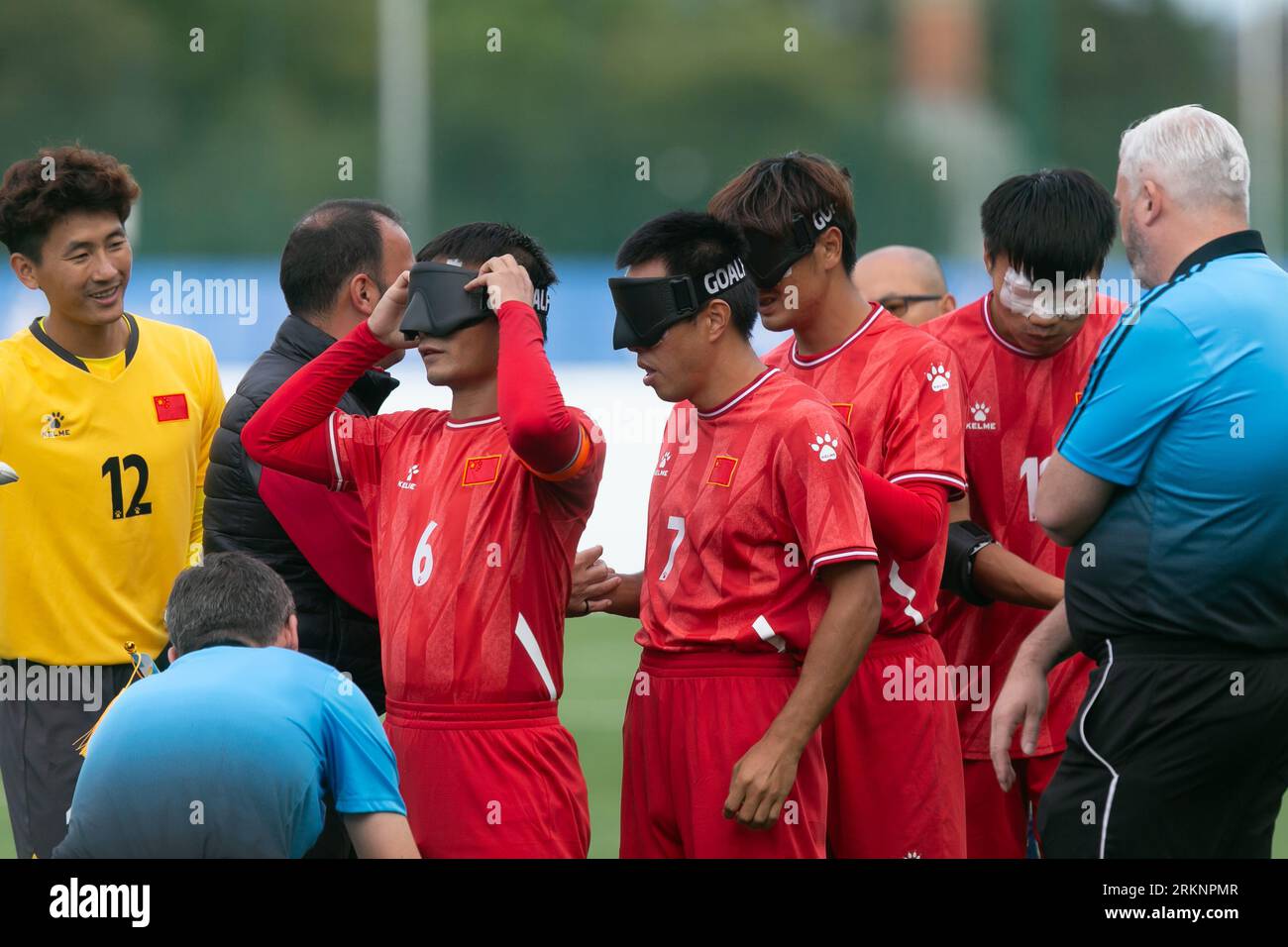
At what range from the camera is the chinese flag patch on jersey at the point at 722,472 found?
3416mm

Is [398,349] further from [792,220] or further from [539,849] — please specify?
[539,849]

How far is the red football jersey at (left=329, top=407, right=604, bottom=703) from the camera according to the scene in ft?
11.0

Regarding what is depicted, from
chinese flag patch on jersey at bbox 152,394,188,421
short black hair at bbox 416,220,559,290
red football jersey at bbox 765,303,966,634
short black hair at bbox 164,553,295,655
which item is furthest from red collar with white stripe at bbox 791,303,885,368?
chinese flag patch on jersey at bbox 152,394,188,421

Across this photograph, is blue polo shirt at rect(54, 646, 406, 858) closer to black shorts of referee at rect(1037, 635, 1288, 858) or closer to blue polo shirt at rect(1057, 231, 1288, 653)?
black shorts of referee at rect(1037, 635, 1288, 858)

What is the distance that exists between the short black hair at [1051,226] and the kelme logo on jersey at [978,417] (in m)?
0.36

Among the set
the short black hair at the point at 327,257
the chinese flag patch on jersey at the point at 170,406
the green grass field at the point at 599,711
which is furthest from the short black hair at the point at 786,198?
the green grass field at the point at 599,711

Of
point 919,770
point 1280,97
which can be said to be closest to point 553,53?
point 1280,97

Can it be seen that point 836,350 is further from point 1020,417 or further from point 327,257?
point 327,257

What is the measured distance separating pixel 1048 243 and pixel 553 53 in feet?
33.5

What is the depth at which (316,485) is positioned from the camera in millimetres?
3932

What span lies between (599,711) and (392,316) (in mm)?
4553

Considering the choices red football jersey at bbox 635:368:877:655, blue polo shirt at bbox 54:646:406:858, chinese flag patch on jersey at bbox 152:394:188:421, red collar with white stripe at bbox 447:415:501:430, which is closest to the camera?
blue polo shirt at bbox 54:646:406:858

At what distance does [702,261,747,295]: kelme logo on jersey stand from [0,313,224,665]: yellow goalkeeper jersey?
1715 millimetres

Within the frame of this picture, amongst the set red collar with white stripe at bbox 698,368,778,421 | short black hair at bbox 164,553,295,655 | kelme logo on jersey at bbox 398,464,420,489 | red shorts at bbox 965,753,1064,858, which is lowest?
Answer: red shorts at bbox 965,753,1064,858
